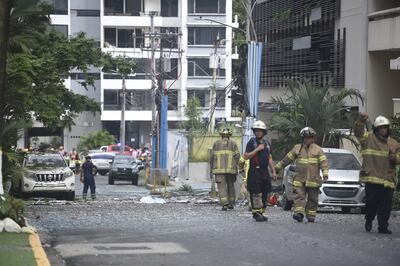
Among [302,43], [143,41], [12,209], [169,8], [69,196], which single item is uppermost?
[169,8]

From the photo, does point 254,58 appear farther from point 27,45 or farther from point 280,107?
point 27,45

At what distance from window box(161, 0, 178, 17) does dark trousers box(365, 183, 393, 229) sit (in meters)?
57.8

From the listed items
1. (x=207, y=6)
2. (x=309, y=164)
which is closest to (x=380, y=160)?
(x=309, y=164)

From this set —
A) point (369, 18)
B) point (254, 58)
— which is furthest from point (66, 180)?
point (369, 18)

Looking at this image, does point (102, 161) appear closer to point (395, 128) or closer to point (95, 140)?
point (95, 140)

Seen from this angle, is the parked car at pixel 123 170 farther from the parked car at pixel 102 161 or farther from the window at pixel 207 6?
the window at pixel 207 6

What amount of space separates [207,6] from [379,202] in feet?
189

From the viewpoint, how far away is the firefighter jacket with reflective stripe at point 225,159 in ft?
64.0

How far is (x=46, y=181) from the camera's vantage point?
95.7 feet

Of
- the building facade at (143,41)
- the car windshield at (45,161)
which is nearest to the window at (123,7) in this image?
the building facade at (143,41)

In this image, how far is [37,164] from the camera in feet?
97.5

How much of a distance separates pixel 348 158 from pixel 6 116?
899 cm

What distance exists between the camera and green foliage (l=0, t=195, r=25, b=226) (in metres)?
13.1

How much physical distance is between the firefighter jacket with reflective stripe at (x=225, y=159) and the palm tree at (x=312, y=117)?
808 centimetres
